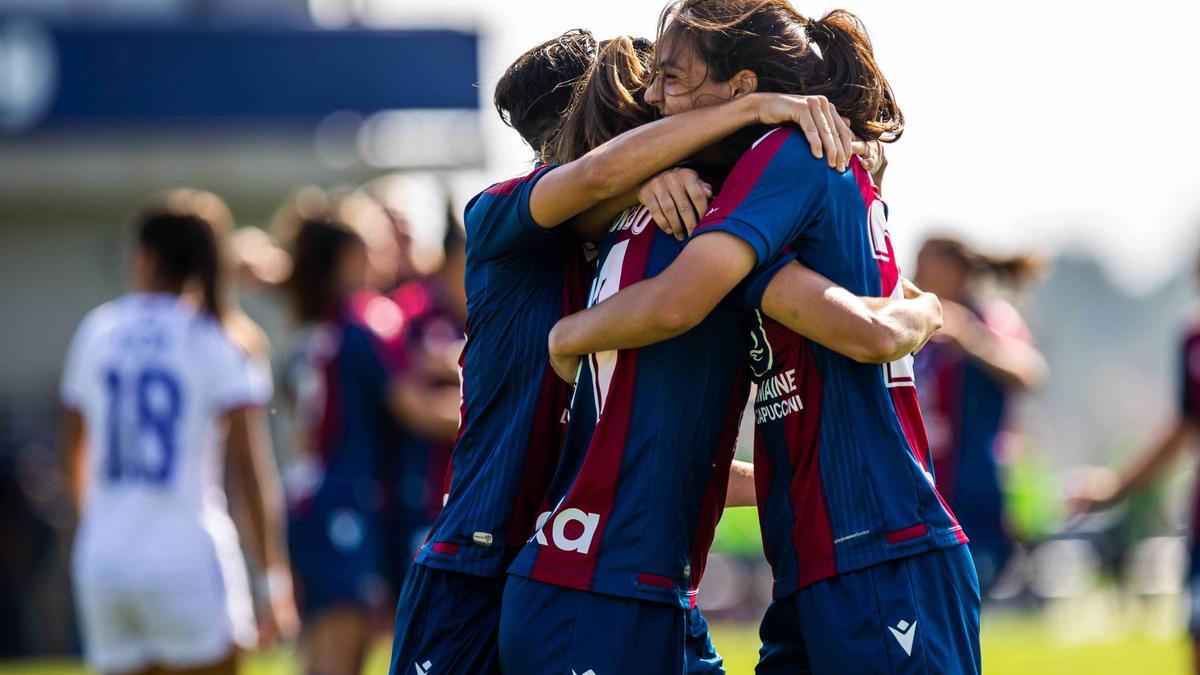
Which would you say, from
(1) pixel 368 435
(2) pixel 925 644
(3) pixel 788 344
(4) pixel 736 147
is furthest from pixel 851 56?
(1) pixel 368 435

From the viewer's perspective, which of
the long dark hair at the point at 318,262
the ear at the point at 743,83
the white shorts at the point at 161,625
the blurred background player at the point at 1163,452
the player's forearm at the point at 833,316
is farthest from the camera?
the blurred background player at the point at 1163,452

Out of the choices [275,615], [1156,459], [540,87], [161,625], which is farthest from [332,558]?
[540,87]

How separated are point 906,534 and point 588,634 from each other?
2.06 feet

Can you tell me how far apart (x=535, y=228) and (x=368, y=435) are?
4.07 meters

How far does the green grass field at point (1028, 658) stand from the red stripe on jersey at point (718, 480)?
708 centimetres

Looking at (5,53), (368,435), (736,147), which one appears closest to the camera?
Result: (736,147)

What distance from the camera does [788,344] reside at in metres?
3.33

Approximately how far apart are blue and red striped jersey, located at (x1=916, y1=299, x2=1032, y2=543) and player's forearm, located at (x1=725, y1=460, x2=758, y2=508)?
4.49 m

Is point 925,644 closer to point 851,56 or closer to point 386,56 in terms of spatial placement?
point 851,56

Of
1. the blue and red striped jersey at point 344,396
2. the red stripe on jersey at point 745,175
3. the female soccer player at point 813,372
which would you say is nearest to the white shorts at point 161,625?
the blue and red striped jersey at point 344,396

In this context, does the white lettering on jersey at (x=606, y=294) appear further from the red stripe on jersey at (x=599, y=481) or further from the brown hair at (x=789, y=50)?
the brown hair at (x=789, y=50)

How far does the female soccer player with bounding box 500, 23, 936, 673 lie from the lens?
326 cm

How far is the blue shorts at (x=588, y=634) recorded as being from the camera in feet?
10.6

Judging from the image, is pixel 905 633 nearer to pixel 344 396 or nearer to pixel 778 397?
pixel 778 397
